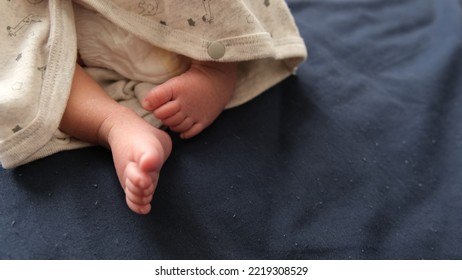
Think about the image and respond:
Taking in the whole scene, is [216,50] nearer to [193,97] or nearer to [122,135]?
[193,97]

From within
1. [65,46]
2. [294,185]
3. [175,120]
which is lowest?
[294,185]

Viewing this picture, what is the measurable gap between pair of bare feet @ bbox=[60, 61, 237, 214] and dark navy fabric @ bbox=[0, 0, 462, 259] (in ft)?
0.10

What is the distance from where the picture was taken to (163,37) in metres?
0.65

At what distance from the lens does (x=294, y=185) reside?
2.10 ft

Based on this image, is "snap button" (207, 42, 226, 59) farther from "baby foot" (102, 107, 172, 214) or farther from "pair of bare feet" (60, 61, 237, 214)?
"baby foot" (102, 107, 172, 214)

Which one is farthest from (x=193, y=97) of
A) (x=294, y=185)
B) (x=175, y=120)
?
(x=294, y=185)

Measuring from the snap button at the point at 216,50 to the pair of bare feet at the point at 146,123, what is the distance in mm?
27

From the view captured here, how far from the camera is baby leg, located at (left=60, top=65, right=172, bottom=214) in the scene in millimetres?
519

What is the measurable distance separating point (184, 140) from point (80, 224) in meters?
0.18

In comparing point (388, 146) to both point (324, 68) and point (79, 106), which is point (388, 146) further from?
point (79, 106)

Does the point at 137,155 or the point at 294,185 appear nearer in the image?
the point at 137,155

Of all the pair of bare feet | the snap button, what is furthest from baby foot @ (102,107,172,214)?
the snap button

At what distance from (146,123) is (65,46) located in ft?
0.51
